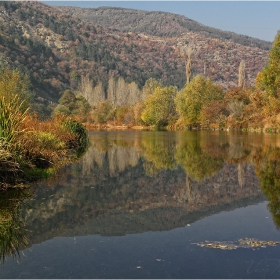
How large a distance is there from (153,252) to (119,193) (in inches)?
176

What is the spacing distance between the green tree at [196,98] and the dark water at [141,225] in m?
47.9

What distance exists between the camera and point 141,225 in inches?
284

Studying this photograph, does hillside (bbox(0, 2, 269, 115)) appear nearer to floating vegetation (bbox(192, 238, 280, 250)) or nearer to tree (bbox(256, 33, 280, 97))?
tree (bbox(256, 33, 280, 97))

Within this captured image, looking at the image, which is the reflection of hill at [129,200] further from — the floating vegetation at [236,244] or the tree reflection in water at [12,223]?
the floating vegetation at [236,244]

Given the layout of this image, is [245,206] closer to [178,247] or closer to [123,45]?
[178,247]

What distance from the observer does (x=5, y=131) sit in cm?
976

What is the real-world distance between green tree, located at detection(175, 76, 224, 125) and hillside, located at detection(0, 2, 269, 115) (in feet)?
136

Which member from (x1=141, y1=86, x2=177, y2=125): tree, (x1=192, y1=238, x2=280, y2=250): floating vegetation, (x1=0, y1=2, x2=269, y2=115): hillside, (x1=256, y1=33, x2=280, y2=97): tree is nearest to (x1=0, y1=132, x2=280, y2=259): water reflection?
(x1=192, y1=238, x2=280, y2=250): floating vegetation

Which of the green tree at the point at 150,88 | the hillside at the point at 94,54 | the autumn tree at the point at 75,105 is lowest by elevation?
the autumn tree at the point at 75,105

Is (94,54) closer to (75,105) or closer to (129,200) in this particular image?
(75,105)

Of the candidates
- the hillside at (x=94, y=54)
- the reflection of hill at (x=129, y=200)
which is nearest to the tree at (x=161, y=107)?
the hillside at (x=94, y=54)

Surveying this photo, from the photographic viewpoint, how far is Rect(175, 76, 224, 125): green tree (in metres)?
60.5

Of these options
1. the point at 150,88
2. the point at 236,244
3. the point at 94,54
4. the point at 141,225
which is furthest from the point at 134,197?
the point at 94,54

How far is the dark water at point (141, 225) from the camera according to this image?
16.5ft
